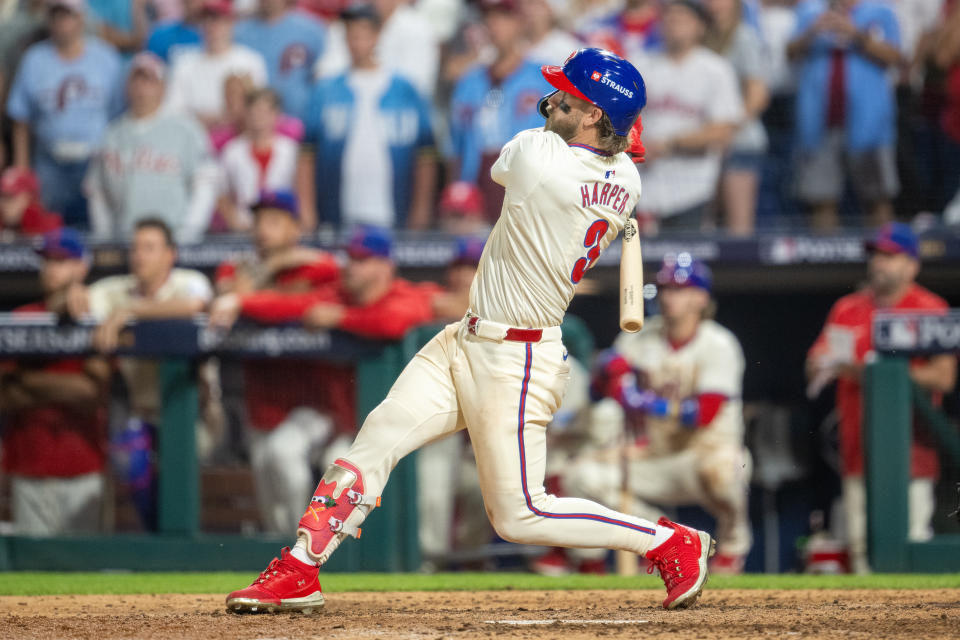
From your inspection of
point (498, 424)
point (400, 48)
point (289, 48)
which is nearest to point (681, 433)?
point (498, 424)

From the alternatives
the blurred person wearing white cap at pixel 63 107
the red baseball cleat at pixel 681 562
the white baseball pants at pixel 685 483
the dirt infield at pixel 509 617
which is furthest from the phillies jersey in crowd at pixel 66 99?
the red baseball cleat at pixel 681 562

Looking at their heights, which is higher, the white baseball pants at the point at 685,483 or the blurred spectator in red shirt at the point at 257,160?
the blurred spectator in red shirt at the point at 257,160

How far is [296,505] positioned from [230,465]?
1.15 ft

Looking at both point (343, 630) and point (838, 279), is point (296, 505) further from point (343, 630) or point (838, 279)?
point (838, 279)

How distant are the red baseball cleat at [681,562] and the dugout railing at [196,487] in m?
1.94

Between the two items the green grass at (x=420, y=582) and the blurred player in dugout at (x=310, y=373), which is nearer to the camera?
the green grass at (x=420, y=582)

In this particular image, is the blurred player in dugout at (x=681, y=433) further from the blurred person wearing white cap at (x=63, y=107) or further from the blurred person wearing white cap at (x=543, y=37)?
the blurred person wearing white cap at (x=63, y=107)

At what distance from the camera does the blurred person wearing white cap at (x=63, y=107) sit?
7.88 metres

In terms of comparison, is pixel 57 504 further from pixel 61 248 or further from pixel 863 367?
pixel 863 367

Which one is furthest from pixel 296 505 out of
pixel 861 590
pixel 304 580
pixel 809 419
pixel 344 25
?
pixel 344 25

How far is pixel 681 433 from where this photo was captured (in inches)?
226

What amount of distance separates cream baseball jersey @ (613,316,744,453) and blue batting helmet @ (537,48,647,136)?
2.46 meters

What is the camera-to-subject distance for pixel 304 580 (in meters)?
3.59

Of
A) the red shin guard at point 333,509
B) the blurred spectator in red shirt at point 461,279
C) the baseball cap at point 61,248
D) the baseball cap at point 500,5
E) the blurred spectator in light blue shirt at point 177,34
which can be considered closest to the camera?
the red shin guard at point 333,509
